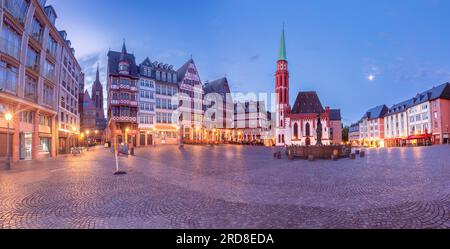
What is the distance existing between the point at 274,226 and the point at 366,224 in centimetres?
188

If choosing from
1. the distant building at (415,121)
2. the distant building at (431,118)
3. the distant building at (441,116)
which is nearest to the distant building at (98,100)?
the distant building at (415,121)

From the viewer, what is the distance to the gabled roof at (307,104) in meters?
64.1

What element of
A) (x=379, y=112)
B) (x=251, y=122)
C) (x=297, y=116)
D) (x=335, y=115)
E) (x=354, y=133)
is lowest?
(x=354, y=133)

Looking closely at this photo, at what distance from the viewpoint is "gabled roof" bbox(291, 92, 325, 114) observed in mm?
64062

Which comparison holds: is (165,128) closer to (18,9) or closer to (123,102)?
(123,102)

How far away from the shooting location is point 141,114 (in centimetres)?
5434

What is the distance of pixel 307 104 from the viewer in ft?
214

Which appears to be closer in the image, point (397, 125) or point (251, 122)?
point (397, 125)

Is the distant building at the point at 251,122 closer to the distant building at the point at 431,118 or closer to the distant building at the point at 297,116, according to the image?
the distant building at the point at 297,116

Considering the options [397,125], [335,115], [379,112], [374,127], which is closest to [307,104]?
[335,115]

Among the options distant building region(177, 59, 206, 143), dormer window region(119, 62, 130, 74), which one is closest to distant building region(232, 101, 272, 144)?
distant building region(177, 59, 206, 143)

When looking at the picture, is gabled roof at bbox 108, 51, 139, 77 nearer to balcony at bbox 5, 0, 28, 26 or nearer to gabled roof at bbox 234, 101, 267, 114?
balcony at bbox 5, 0, 28, 26

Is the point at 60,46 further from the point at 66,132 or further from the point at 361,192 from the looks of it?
the point at 361,192
